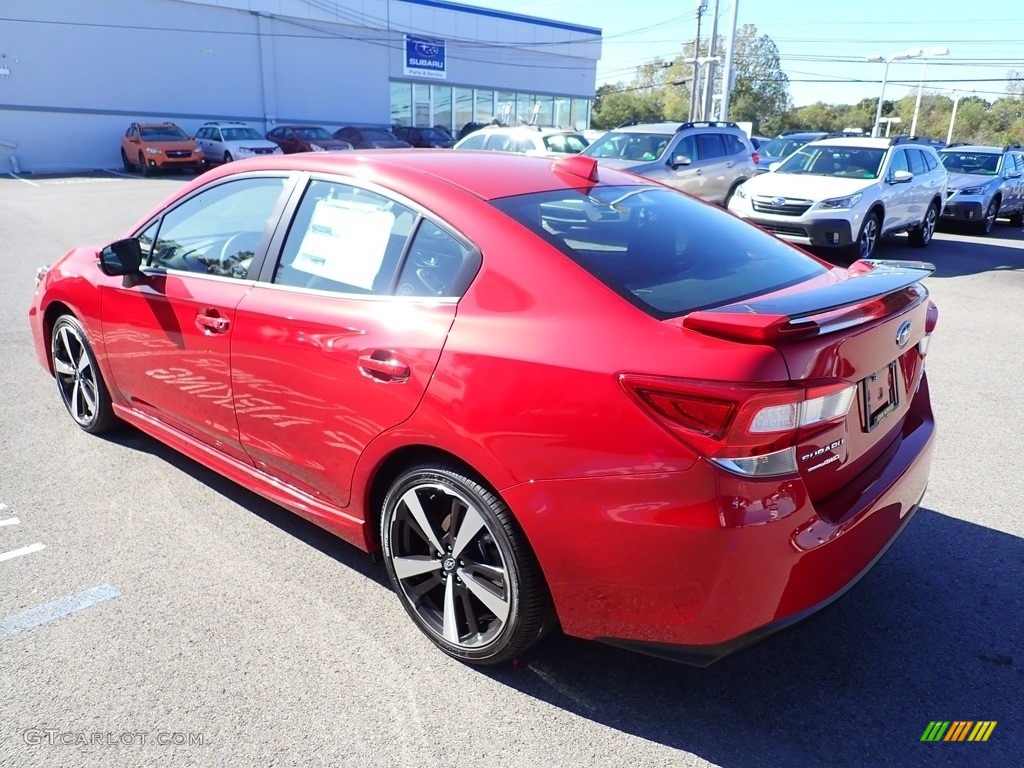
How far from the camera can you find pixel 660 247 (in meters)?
2.92

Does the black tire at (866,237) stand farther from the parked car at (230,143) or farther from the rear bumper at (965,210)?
the parked car at (230,143)

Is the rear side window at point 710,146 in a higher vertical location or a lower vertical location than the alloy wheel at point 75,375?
higher

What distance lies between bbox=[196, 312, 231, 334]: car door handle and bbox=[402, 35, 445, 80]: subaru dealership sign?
39.3 metres

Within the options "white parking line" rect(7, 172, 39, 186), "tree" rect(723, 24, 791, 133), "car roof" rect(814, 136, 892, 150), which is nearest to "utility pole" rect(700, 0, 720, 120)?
"car roof" rect(814, 136, 892, 150)

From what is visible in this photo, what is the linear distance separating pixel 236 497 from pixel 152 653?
1.26 m

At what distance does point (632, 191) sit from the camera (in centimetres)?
331

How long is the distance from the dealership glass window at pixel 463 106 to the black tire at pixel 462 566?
42536 mm

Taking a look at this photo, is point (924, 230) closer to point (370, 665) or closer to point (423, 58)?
point (370, 665)

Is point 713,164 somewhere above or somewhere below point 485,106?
below

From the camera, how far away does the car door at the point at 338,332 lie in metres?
2.69

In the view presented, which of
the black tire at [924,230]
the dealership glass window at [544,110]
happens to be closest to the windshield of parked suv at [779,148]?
the black tire at [924,230]

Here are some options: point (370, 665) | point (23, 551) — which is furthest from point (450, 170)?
point (23, 551)

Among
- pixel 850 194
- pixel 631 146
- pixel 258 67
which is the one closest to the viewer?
pixel 850 194

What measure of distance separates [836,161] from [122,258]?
11.2 meters
